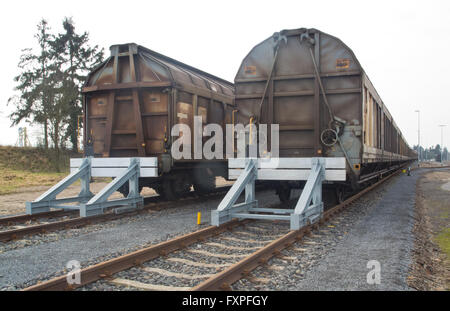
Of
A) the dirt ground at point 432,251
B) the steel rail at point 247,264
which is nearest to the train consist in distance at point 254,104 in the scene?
the dirt ground at point 432,251

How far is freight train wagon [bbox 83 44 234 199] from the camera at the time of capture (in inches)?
403

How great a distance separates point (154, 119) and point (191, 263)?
246 inches

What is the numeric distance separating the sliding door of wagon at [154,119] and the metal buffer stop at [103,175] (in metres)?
0.87

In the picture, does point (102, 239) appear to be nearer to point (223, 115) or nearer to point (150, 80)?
point (150, 80)

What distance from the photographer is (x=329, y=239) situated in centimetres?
640

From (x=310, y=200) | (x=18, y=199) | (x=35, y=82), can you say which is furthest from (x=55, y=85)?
(x=310, y=200)

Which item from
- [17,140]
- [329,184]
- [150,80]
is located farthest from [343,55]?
[17,140]

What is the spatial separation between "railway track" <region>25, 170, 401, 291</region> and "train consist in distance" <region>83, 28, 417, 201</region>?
2666 millimetres

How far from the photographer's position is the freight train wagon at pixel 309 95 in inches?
331

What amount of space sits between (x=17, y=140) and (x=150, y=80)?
2178cm

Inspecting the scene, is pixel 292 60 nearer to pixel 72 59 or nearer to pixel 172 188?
pixel 172 188

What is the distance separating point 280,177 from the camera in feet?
26.6

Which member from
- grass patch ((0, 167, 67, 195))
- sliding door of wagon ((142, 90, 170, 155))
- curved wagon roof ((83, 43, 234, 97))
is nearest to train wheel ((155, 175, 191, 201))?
sliding door of wagon ((142, 90, 170, 155))

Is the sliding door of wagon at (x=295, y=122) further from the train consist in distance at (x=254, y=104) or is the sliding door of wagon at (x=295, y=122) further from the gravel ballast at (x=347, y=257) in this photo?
the gravel ballast at (x=347, y=257)
